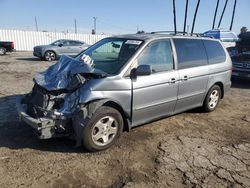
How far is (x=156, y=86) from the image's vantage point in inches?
191

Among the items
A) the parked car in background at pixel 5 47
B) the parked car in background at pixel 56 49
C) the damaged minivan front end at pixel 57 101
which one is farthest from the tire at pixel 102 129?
the parked car in background at pixel 5 47

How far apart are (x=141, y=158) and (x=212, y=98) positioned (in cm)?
316

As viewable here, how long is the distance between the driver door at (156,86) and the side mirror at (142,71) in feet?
0.30

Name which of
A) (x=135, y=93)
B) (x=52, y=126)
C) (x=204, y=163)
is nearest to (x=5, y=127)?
(x=52, y=126)

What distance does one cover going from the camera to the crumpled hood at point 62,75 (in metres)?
4.24

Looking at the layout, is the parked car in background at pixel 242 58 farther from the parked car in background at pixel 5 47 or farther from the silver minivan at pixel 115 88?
the parked car in background at pixel 5 47

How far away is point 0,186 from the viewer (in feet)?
11.0

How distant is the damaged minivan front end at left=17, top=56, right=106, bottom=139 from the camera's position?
397 centimetres

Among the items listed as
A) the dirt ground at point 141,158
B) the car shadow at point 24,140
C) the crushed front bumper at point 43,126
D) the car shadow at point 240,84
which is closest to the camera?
the dirt ground at point 141,158

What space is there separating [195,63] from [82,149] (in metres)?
2.96

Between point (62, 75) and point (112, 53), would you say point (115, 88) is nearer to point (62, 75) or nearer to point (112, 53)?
point (62, 75)

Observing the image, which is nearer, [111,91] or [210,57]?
[111,91]

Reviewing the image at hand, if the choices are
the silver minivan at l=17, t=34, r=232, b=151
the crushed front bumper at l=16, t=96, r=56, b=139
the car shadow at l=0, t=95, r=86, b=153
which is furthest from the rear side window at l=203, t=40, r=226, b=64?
the crushed front bumper at l=16, t=96, r=56, b=139

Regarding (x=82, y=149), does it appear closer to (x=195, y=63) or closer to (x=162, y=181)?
(x=162, y=181)
